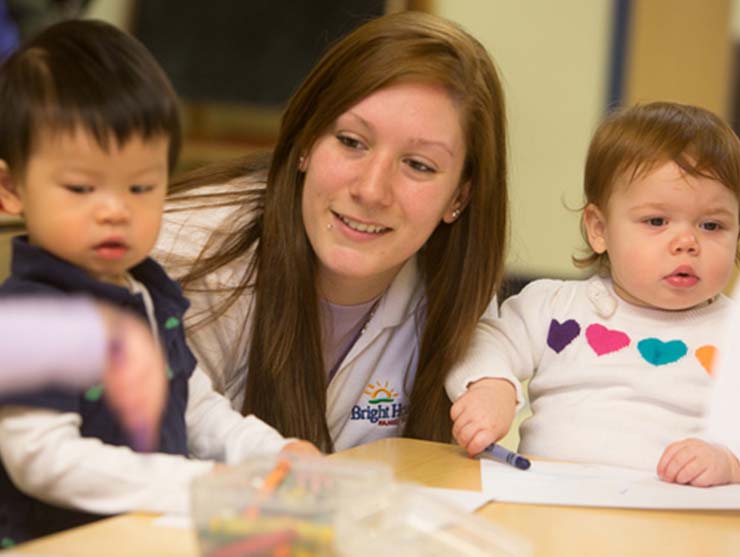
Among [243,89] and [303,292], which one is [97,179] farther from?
[243,89]

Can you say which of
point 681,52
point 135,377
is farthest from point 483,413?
point 681,52

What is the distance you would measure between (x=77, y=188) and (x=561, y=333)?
0.70 m

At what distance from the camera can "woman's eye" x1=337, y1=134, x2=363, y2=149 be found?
1285 mm

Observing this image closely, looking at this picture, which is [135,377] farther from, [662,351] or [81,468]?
[662,351]

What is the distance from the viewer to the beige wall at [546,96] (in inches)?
158

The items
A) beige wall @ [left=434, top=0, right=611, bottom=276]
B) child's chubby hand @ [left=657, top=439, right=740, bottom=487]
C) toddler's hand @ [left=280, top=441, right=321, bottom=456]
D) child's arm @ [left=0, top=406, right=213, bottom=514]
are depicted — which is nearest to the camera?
child's arm @ [left=0, top=406, right=213, bottom=514]

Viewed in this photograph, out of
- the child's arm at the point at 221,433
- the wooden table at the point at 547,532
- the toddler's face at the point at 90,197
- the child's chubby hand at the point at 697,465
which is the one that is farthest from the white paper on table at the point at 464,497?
the toddler's face at the point at 90,197

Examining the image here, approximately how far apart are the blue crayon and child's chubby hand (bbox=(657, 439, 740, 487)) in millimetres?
137

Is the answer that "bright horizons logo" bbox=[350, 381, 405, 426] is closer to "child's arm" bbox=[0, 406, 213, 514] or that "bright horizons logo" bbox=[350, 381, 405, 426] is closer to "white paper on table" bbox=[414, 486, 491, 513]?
"white paper on table" bbox=[414, 486, 491, 513]

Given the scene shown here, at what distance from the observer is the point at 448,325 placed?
1.39 meters

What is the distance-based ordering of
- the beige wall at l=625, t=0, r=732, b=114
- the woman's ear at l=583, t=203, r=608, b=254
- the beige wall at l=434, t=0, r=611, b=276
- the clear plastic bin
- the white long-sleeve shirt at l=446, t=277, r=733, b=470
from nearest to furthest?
1. the clear plastic bin
2. the white long-sleeve shirt at l=446, t=277, r=733, b=470
3. the woman's ear at l=583, t=203, r=608, b=254
4. the beige wall at l=625, t=0, r=732, b=114
5. the beige wall at l=434, t=0, r=611, b=276

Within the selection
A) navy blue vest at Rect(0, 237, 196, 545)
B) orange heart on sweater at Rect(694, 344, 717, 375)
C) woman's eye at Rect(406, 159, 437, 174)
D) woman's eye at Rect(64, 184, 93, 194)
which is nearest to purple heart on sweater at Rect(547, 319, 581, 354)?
orange heart on sweater at Rect(694, 344, 717, 375)

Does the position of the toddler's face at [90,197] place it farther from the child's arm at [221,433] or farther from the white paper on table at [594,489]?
the white paper on table at [594,489]

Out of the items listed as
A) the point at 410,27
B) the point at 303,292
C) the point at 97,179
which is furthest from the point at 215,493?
the point at 410,27
